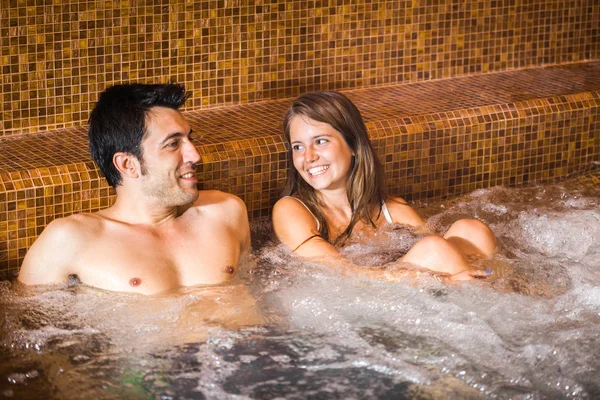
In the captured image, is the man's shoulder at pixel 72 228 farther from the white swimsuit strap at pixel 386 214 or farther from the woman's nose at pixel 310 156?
the white swimsuit strap at pixel 386 214

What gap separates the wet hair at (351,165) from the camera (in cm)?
389

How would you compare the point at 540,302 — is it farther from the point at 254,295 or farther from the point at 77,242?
the point at 77,242

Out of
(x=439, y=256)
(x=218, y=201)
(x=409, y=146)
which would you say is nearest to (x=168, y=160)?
(x=218, y=201)

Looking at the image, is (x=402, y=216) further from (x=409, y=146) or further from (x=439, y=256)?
(x=409, y=146)

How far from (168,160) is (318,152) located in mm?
671

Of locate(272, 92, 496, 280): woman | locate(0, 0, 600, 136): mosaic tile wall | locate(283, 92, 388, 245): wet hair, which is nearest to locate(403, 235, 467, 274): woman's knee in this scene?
locate(272, 92, 496, 280): woman

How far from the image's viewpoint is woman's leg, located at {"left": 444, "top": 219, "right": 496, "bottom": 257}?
3850 millimetres

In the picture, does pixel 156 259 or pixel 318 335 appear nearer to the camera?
pixel 318 335

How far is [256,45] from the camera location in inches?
190

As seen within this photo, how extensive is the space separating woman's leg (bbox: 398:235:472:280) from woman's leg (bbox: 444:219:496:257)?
185 mm

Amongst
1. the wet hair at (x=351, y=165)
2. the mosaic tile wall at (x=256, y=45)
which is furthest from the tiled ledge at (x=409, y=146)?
the wet hair at (x=351, y=165)

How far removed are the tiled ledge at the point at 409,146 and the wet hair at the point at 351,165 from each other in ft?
0.98

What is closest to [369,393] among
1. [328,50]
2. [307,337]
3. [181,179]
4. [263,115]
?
[307,337]

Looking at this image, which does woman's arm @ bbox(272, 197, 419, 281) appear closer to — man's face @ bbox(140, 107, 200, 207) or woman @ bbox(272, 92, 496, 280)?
woman @ bbox(272, 92, 496, 280)
